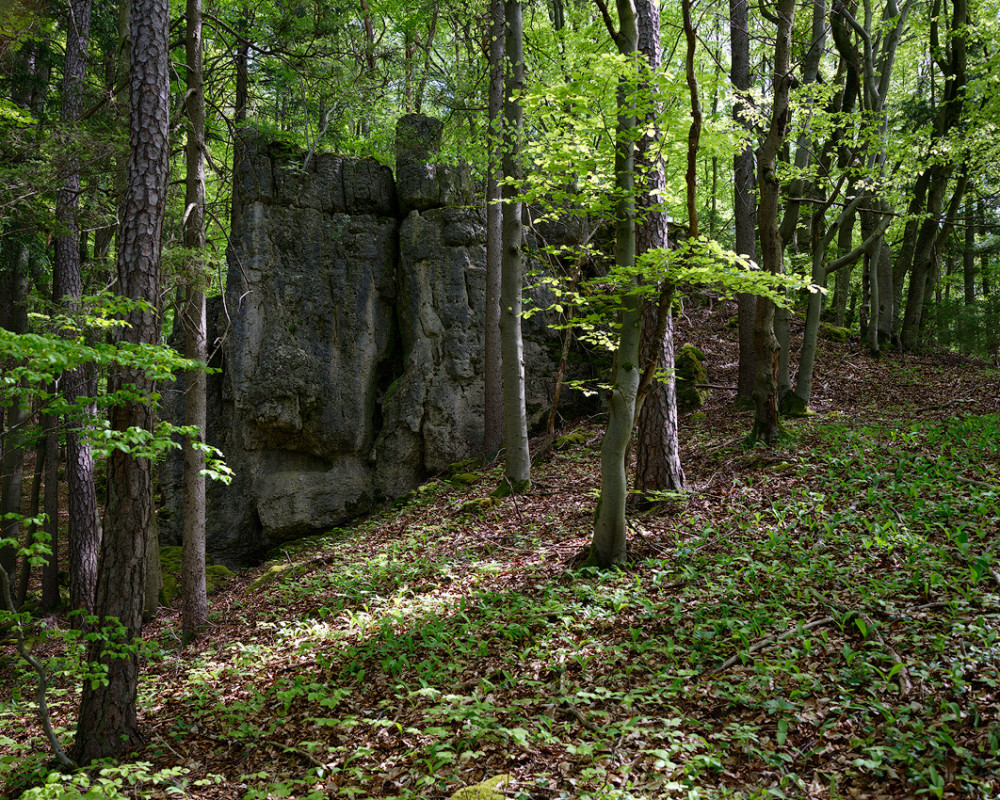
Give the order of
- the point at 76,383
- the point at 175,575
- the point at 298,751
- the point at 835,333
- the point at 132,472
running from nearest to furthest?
the point at 298,751
the point at 132,472
the point at 76,383
the point at 175,575
the point at 835,333

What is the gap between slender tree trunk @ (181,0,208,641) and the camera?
6.96 metres

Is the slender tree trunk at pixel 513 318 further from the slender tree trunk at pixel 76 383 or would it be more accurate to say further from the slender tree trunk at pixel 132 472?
the slender tree trunk at pixel 76 383

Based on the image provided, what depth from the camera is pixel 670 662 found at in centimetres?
426

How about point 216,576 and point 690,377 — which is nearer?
point 216,576

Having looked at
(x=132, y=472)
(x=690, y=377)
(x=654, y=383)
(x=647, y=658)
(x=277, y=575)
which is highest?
(x=690, y=377)

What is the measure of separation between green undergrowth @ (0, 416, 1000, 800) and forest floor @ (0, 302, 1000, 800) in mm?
19

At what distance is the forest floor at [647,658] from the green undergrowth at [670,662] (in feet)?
0.06

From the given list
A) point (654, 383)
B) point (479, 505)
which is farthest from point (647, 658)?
point (479, 505)

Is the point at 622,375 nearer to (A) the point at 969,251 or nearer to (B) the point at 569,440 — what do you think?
(B) the point at 569,440

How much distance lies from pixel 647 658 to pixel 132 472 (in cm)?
423

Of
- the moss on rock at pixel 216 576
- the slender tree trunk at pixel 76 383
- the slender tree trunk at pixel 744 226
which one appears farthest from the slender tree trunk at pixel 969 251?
the slender tree trunk at pixel 76 383

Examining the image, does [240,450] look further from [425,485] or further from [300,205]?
[300,205]

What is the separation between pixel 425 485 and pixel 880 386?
9.46 metres

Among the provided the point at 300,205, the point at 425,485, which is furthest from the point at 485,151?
the point at 425,485
